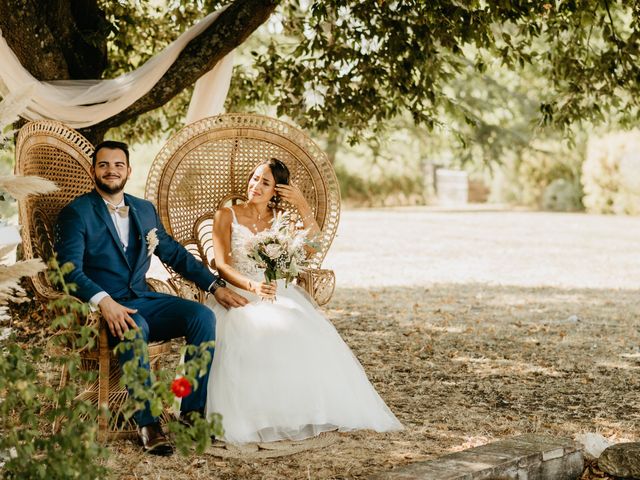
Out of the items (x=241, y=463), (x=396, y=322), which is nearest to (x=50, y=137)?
(x=241, y=463)

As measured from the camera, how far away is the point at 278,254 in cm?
477

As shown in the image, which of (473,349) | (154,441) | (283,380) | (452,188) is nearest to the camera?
(154,441)

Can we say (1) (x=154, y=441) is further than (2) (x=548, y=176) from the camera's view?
No

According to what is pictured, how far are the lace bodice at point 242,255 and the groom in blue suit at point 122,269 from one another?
288 mm

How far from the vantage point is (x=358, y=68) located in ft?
24.7

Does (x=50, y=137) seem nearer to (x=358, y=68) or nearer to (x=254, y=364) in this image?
(x=254, y=364)

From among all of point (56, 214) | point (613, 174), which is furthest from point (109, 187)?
point (613, 174)

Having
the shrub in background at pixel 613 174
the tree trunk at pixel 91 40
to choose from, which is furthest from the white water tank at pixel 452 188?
the tree trunk at pixel 91 40

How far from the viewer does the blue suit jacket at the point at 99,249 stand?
4.35m

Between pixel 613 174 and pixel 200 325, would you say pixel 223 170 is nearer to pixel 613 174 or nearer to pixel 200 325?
pixel 200 325

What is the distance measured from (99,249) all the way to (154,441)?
3.40ft

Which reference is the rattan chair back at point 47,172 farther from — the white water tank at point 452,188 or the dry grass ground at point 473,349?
the white water tank at point 452,188

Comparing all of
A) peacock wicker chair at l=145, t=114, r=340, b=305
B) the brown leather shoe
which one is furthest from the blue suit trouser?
peacock wicker chair at l=145, t=114, r=340, b=305

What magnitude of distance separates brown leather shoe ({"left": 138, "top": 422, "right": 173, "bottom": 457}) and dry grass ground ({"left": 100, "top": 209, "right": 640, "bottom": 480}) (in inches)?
2.5
